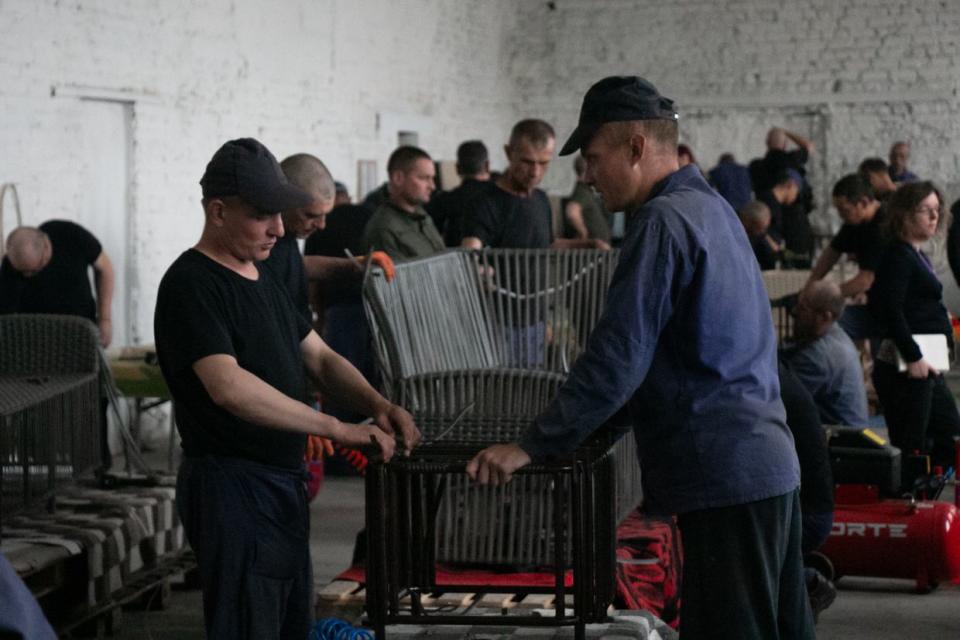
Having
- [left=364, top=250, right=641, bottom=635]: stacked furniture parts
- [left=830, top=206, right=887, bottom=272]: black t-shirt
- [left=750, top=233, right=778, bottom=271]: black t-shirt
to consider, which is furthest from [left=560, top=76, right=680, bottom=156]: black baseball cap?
[left=750, top=233, right=778, bottom=271]: black t-shirt

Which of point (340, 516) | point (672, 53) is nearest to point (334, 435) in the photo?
point (340, 516)

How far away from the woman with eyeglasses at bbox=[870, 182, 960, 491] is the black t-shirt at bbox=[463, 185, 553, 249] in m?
1.41

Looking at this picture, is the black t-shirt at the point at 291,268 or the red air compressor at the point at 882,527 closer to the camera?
the black t-shirt at the point at 291,268

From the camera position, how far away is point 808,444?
176 inches

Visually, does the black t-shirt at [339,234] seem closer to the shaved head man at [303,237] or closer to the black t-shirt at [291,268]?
the shaved head man at [303,237]

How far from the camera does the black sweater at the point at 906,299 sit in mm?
6008

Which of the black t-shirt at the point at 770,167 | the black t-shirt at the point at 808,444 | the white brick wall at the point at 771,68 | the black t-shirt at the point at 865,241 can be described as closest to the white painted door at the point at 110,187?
the black t-shirt at the point at 865,241

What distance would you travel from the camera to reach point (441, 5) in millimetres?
13625

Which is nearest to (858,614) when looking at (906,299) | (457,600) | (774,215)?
(906,299)

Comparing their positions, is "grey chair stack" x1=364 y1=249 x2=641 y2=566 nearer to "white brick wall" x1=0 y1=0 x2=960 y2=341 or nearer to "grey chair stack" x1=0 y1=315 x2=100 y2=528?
"grey chair stack" x1=0 y1=315 x2=100 y2=528

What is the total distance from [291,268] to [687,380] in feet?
5.28

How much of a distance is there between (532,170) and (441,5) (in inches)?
300

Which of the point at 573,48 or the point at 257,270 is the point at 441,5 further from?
the point at 257,270

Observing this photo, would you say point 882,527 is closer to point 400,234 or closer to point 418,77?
point 400,234
